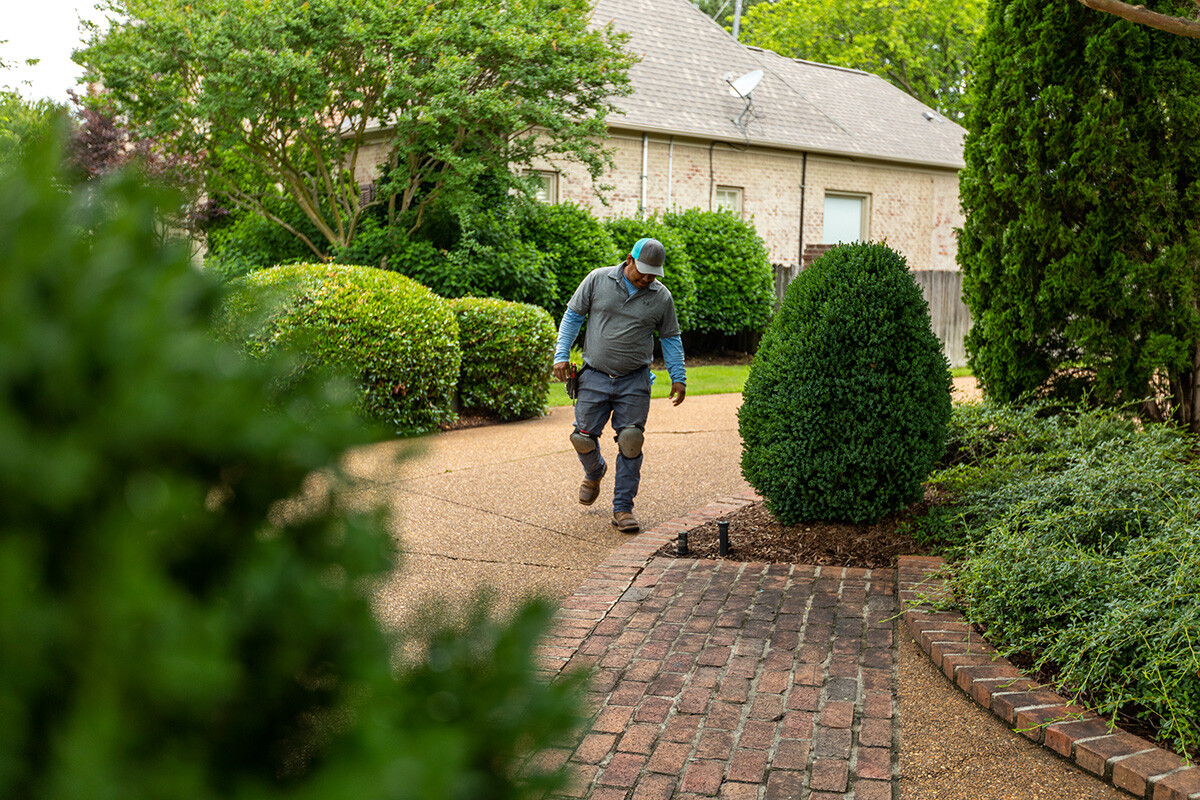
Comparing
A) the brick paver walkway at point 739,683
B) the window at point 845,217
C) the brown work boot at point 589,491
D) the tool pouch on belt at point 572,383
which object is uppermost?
the window at point 845,217

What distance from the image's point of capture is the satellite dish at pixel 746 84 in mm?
21953

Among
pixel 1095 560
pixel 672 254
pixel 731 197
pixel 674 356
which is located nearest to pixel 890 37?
pixel 731 197

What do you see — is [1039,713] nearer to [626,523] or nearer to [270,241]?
[626,523]

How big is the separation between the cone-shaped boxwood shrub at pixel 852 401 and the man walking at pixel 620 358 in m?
1.04

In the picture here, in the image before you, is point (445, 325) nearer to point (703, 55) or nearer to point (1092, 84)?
point (1092, 84)

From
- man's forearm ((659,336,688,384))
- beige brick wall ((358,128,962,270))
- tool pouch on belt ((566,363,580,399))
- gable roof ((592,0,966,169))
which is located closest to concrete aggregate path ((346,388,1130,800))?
tool pouch on belt ((566,363,580,399))

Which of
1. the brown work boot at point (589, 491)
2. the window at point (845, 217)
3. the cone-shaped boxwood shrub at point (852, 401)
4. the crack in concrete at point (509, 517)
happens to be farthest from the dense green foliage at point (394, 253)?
the window at point (845, 217)

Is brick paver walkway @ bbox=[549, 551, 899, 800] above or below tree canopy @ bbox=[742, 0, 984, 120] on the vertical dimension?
below

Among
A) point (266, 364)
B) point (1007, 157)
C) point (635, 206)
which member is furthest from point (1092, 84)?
point (635, 206)

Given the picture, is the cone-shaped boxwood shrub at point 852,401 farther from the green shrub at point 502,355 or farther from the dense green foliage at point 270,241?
the dense green foliage at point 270,241

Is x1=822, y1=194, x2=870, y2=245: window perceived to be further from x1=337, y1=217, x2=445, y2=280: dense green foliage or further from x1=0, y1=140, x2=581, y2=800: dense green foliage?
x1=0, y1=140, x2=581, y2=800: dense green foliage

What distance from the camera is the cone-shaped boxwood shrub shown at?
5855mm

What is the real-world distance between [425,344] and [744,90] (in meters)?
14.9

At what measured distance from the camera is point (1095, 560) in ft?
14.0
